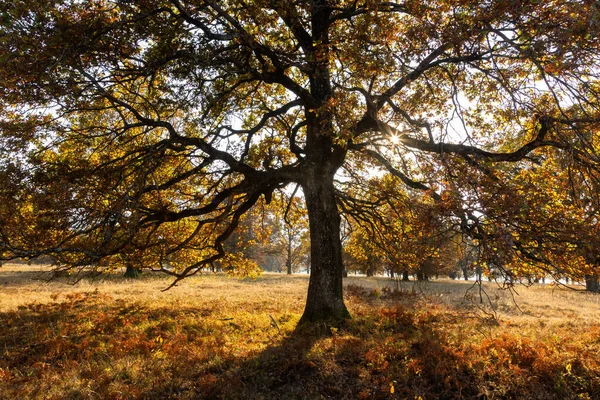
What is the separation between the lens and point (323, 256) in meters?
10.3

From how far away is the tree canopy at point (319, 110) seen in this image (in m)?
6.21

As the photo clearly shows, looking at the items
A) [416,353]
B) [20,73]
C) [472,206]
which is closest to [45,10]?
[20,73]

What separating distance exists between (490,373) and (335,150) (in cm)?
709

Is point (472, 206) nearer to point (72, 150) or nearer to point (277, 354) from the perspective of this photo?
point (277, 354)

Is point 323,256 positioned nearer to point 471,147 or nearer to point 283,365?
point 283,365

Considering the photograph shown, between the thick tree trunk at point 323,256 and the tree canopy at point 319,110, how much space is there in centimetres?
4

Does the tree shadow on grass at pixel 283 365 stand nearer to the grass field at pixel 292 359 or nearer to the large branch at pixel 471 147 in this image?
the grass field at pixel 292 359

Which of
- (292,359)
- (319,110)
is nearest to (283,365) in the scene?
(292,359)

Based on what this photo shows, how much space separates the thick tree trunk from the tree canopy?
43 millimetres

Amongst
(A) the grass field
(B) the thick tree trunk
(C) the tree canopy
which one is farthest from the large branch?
(A) the grass field

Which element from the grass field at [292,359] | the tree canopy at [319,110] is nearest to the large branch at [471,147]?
the tree canopy at [319,110]

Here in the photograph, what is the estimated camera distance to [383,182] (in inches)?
575

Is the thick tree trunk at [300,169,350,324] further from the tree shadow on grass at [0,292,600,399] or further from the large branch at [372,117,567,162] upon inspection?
the large branch at [372,117,567,162]

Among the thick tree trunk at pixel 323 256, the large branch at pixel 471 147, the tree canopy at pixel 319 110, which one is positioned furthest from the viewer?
the thick tree trunk at pixel 323 256
